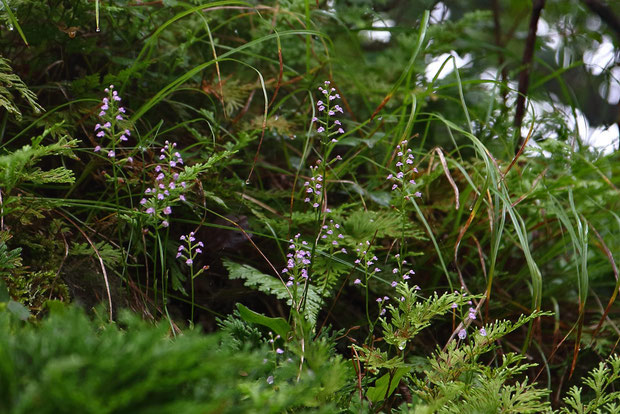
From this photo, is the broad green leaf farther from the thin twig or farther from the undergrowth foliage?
the thin twig

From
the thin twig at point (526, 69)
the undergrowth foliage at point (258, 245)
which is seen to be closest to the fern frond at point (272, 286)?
the undergrowth foliage at point (258, 245)

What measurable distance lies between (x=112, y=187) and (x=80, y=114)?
0.27 meters

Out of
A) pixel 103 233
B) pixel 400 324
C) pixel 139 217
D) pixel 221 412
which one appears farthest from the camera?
pixel 103 233

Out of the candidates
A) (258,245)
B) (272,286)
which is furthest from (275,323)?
(258,245)

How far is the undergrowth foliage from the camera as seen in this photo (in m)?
0.79

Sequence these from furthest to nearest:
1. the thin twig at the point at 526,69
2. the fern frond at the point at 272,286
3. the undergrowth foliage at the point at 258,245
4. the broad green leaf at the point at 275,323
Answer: the thin twig at the point at 526,69 < the fern frond at the point at 272,286 < the broad green leaf at the point at 275,323 < the undergrowth foliage at the point at 258,245

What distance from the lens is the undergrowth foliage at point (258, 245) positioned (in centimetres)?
79

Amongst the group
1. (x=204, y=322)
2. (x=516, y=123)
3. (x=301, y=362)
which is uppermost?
(x=516, y=123)

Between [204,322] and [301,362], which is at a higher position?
[301,362]

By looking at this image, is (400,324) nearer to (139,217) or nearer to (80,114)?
(139,217)

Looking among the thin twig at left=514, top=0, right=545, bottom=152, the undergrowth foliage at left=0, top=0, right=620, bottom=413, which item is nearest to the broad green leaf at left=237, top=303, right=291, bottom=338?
the undergrowth foliage at left=0, top=0, right=620, bottom=413

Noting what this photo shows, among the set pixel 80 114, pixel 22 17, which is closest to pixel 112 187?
pixel 80 114

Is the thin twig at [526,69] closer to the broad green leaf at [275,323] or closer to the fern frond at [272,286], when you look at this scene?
the fern frond at [272,286]

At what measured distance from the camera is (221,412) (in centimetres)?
67
